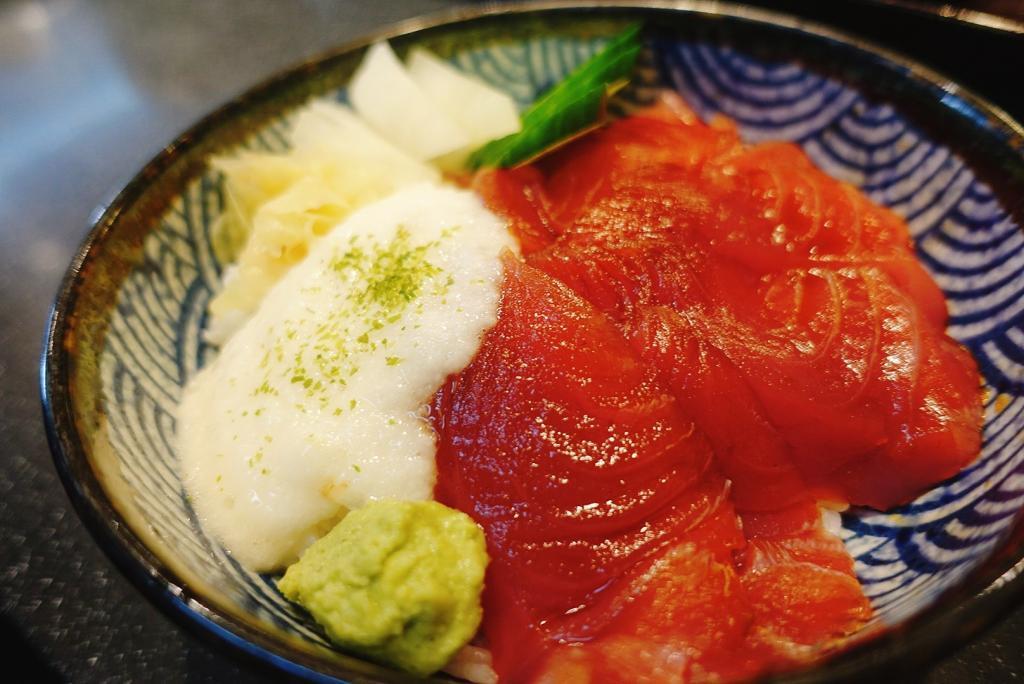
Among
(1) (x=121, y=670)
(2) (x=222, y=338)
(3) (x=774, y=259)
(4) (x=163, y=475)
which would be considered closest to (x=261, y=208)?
(2) (x=222, y=338)

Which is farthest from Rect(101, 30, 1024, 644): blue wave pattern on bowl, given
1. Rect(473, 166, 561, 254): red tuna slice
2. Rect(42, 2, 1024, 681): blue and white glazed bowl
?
Rect(473, 166, 561, 254): red tuna slice

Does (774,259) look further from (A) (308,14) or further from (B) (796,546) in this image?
(A) (308,14)

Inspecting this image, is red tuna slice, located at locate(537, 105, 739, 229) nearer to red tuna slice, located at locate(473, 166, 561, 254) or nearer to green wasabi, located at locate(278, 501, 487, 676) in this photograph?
red tuna slice, located at locate(473, 166, 561, 254)

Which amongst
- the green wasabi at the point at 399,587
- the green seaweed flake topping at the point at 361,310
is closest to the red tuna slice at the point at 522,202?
the green seaweed flake topping at the point at 361,310

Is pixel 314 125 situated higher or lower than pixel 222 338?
higher

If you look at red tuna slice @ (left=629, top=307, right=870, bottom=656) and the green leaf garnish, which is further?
the green leaf garnish

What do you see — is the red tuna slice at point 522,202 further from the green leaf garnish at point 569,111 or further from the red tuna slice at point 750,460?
the red tuna slice at point 750,460

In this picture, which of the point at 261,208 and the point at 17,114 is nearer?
the point at 261,208
